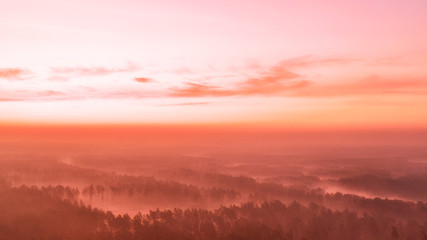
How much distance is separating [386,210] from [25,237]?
126 meters

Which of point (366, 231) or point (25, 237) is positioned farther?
point (366, 231)

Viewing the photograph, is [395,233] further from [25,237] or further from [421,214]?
[25,237]

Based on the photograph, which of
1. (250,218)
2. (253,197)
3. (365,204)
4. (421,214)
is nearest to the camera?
(250,218)

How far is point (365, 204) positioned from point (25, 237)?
128 metres

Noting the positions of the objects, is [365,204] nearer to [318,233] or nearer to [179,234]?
[318,233]

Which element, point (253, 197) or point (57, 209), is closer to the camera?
point (57, 209)

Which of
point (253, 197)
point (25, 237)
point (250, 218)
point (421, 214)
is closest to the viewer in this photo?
point (25, 237)

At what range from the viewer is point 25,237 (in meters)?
88.1

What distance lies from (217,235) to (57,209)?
57.6m

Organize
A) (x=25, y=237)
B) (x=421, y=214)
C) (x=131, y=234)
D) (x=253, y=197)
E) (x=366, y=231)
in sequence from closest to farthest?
(x=25, y=237) < (x=131, y=234) < (x=366, y=231) < (x=421, y=214) < (x=253, y=197)

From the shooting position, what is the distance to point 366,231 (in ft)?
339

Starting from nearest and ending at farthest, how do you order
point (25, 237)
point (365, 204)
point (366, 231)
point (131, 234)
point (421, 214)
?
point (25, 237) → point (131, 234) → point (366, 231) → point (421, 214) → point (365, 204)

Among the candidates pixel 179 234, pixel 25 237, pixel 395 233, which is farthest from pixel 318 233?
pixel 25 237

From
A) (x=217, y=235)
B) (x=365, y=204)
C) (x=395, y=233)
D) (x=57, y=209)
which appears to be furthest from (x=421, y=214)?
(x=57, y=209)
